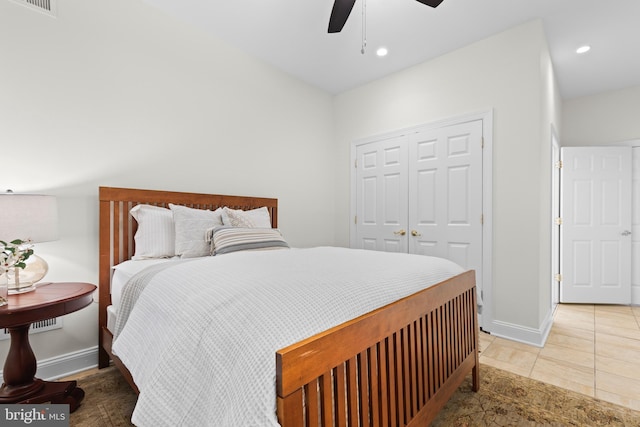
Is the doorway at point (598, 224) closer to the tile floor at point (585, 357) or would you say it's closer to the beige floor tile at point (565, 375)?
the tile floor at point (585, 357)

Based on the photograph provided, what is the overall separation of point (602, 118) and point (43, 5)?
5.98m

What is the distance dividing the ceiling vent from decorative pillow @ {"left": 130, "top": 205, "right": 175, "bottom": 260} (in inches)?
54.7

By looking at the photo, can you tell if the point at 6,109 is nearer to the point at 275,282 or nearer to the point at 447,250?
the point at 275,282

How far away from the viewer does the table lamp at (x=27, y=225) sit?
151 centimetres

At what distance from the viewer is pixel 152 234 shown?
2.27 m

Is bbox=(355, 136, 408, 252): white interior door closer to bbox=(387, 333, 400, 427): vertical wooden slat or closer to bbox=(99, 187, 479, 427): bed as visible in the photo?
bbox=(99, 187, 479, 427): bed

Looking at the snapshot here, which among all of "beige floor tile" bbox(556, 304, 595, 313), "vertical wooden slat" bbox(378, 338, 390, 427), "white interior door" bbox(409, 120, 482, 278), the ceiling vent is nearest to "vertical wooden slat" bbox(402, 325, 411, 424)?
"vertical wooden slat" bbox(378, 338, 390, 427)

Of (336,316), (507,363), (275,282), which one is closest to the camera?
(336,316)

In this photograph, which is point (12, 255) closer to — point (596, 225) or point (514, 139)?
point (514, 139)

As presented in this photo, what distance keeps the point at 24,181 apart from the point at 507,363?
3.53m

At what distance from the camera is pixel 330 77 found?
3.77m

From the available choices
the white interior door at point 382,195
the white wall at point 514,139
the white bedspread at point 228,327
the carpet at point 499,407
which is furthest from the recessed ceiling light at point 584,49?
the white bedspread at point 228,327

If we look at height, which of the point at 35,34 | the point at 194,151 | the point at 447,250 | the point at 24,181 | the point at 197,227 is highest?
the point at 35,34

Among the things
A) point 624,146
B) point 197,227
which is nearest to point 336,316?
point 197,227
